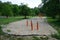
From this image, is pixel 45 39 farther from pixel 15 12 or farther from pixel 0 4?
pixel 15 12

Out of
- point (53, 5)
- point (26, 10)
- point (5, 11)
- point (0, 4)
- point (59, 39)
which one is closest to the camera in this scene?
point (59, 39)

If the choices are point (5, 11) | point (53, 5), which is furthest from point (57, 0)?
point (5, 11)

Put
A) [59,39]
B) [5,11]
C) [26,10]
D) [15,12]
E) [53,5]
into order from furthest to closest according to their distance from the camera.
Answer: [15,12], [26,10], [5,11], [53,5], [59,39]

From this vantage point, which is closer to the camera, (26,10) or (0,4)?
Result: (0,4)

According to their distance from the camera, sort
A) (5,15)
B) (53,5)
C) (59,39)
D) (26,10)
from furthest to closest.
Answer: (26,10)
(5,15)
(53,5)
(59,39)

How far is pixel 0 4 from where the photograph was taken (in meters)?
72.4

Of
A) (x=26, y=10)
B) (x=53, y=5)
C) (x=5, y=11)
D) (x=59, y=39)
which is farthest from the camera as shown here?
(x=26, y=10)

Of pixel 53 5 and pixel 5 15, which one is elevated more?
pixel 53 5

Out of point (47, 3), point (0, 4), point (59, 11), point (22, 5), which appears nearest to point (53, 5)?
point (59, 11)

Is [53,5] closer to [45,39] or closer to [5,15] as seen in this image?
[45,39]

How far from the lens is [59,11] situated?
1278 inches

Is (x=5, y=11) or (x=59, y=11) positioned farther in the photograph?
(x=5, y=11)

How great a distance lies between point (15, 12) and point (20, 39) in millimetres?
97174

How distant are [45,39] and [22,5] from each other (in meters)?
82.0
